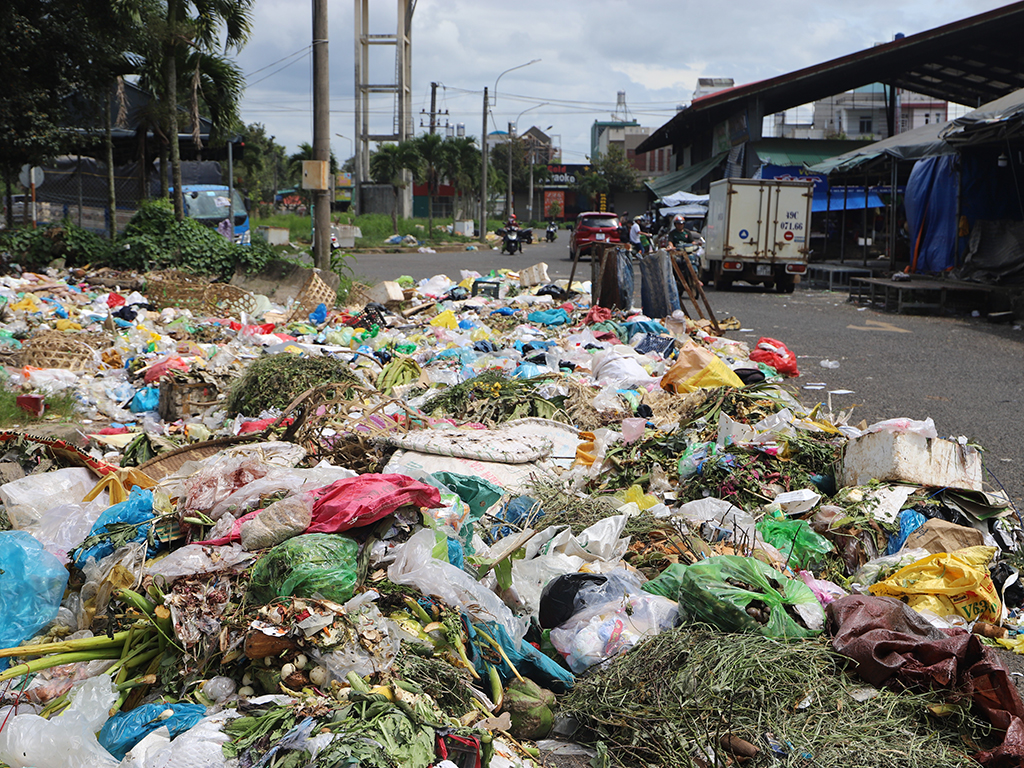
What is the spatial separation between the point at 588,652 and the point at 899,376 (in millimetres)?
6216

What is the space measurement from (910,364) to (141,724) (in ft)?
27.1

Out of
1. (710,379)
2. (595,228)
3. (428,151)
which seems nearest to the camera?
(710,379)

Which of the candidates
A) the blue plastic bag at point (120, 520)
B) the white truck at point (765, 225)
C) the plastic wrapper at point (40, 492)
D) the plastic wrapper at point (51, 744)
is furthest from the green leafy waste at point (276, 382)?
A: the white truck at point (765, 225)

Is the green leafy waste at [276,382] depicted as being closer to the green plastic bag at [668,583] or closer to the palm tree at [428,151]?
the green plastic bag at [668,583]

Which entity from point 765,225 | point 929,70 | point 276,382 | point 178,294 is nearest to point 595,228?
point 765,225

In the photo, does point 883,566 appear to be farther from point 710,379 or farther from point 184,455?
point 184,455

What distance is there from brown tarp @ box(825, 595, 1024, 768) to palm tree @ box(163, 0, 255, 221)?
14706mm

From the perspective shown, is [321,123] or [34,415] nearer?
[34,415]

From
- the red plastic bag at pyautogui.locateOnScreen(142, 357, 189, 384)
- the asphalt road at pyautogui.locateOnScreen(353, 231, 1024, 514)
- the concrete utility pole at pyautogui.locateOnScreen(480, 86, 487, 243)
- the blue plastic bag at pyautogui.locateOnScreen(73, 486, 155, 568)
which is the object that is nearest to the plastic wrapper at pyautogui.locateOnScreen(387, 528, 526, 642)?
the blue plastic bag at pyautogui.locateOnScreen(73, 486, 155, 568)

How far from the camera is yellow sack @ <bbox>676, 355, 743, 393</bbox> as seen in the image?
6496mm

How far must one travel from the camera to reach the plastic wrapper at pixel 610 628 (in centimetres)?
291

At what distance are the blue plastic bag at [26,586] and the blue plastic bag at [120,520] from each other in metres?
→ 0.10

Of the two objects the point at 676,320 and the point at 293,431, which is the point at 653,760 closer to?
the point at 293,431

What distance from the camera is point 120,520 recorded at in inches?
131
